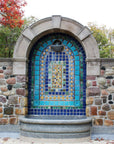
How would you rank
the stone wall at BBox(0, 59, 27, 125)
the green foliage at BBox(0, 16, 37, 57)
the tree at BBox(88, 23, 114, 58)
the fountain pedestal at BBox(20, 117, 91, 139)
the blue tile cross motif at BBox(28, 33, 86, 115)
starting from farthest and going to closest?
1. the tree at BBox(88, 23, 114, 58)
2. the green foliage at BBox(0, 16, 37, 57)
3. the blue tile cross motif at BBox(28, 33, 86, 115)
4. the stone wall at BBox(0, 59, 27, 125)
5. the fountain pedestal at BBox(20, 117, 91, 139)

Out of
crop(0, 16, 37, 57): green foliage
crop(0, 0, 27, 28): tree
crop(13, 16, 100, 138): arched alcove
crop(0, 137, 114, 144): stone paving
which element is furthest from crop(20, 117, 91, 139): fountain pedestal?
crop(0, 16, 37, 57): green foliage

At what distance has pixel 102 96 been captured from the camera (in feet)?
20.4

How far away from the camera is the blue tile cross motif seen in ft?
21.6

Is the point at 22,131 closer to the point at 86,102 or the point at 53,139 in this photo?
the point at 53,139

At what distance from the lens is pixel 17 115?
631 centimetres

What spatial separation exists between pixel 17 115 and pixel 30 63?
5.37ft

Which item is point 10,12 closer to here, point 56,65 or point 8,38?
point 8,38

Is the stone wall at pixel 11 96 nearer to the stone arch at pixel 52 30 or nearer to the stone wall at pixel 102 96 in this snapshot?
the stone arch at pixel 52 30

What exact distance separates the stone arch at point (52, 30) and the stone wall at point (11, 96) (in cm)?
24

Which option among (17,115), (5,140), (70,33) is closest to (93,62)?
(70,33)

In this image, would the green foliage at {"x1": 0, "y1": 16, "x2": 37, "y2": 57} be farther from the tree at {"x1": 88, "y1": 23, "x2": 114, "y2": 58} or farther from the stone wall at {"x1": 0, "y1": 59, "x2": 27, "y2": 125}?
the stone wall at {"x1": 0, "y1": 59, "x2": 27, "y2": 125}

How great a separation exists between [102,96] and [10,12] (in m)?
9.69

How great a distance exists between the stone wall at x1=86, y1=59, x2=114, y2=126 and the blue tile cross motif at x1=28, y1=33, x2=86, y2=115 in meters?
0.37

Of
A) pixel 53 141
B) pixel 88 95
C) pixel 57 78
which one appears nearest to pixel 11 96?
pixel 57 78
